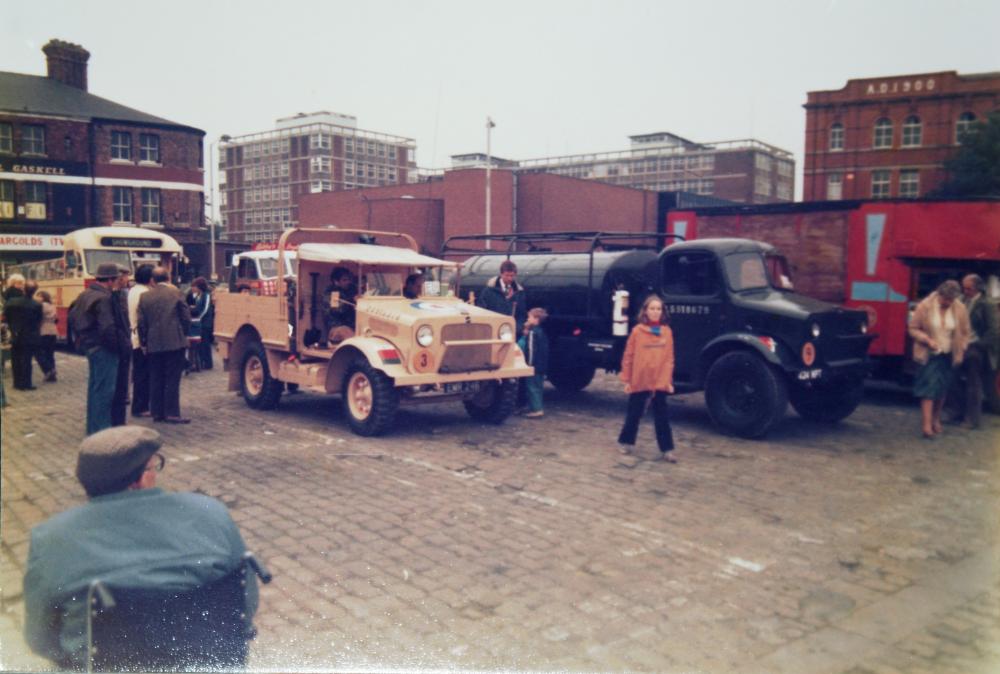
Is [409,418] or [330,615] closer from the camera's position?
[330,615]

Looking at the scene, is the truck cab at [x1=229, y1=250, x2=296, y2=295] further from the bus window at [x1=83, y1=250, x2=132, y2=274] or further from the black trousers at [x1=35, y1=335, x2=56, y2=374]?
the bus window at [x1=83, y1=250, x2=132, y2=274]

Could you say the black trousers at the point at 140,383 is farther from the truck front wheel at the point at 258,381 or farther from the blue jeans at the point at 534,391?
the blue jeans at the point at 534,391

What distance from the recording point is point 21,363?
39.8 ft

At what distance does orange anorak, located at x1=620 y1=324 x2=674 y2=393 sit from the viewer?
7.74 m

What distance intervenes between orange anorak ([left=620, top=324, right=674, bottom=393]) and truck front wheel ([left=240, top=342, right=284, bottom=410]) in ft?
16.5

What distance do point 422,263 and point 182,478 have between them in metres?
4.17

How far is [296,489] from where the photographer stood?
6.60 meters

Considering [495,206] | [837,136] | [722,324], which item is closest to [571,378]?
[722,324]

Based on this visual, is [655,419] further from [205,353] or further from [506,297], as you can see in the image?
[205,353]

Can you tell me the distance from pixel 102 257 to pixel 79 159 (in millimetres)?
11539

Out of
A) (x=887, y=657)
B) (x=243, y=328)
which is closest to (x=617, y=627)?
(x=887, y=657)

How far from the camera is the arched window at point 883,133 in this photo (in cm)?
830

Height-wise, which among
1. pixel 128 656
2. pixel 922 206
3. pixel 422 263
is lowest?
pixel 128 656

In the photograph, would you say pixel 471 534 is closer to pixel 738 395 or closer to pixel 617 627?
pixel 617 627
